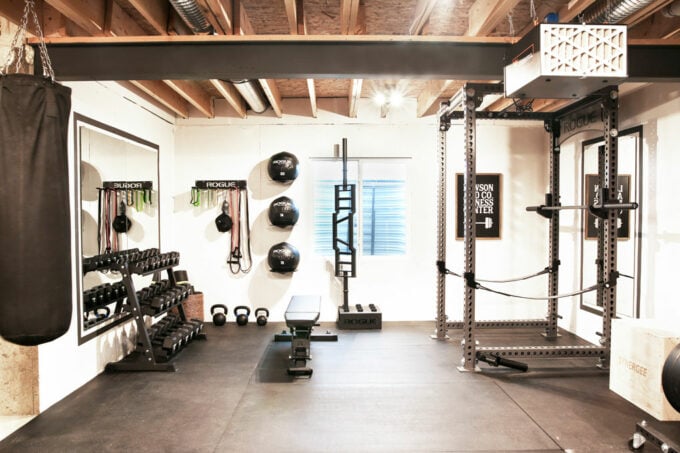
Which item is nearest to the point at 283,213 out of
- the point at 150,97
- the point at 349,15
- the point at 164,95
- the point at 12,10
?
the point at 164,95

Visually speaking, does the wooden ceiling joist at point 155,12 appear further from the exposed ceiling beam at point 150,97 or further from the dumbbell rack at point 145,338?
the dumbbell rack at point 145,338

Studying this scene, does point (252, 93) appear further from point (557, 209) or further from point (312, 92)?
point (557, 209)

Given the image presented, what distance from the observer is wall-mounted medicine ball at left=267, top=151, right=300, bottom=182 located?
4.79 meters

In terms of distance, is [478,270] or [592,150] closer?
[592,150]

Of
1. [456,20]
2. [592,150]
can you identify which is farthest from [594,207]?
[456,20]

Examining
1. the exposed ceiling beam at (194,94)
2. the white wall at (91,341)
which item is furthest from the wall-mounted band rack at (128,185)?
the exposed ceiling beam at (194,94)

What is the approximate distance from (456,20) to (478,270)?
3157 millimetres

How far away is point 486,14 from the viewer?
247 centimetres

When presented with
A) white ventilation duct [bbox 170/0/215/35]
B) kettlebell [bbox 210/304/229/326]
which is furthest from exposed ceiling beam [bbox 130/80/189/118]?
Answer: kettlebell [bbox 210/304/229/326]

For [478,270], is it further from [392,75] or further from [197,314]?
[197,314]

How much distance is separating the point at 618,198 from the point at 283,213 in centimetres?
347

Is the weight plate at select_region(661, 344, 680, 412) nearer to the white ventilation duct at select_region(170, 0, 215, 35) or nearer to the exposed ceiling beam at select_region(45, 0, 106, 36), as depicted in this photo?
the white ventilation duct at select_region(170, 0, 215, 35)

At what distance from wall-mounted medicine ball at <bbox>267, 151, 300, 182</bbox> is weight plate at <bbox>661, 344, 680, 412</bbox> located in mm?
3829

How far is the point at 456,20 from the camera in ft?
9.96
